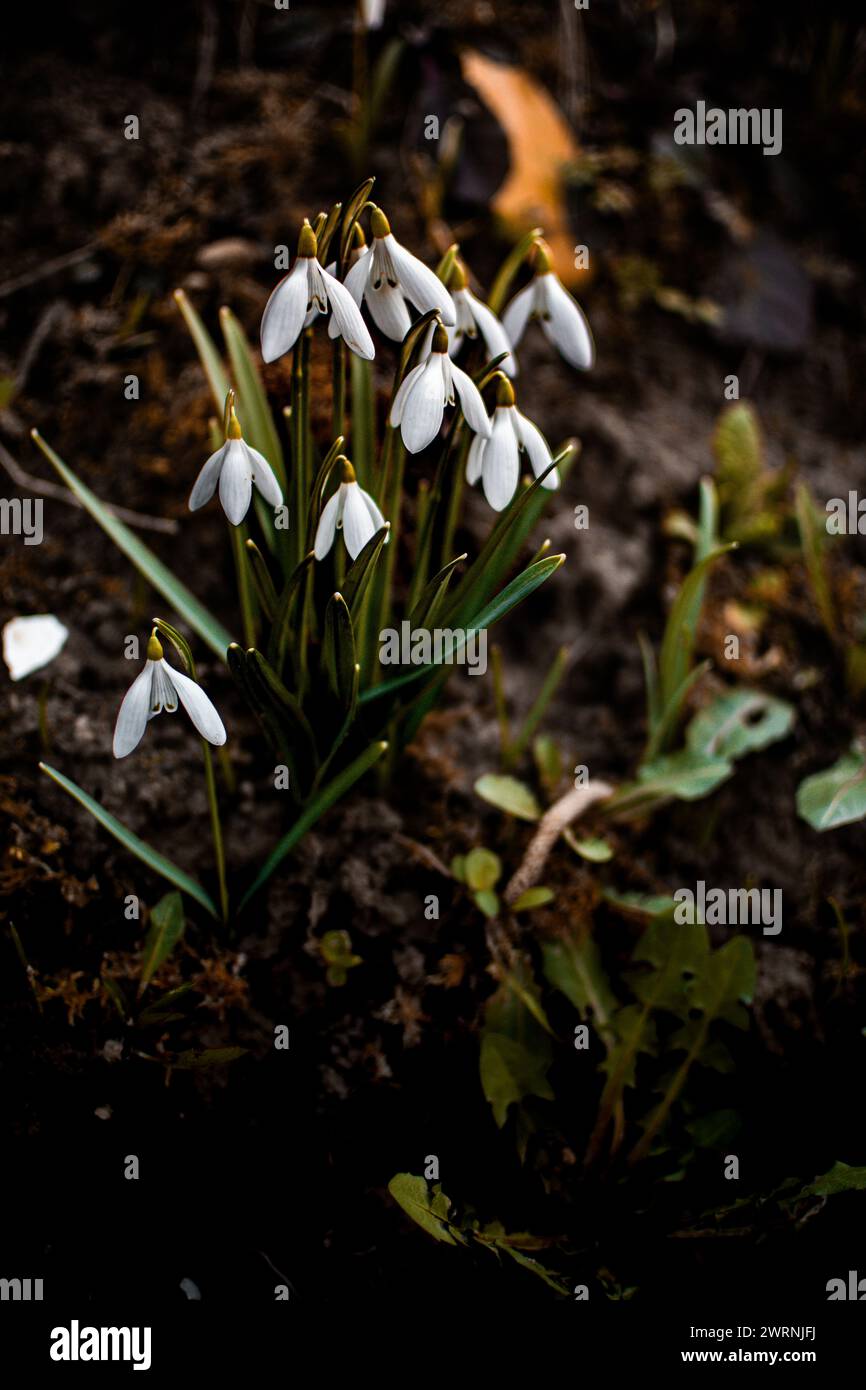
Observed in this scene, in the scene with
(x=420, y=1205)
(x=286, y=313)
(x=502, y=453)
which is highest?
(x=286, y=313)

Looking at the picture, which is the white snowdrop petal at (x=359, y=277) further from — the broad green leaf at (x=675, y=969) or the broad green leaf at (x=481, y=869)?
the broad green leaf at (x=675, y=969)

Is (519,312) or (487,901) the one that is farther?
(487,901)

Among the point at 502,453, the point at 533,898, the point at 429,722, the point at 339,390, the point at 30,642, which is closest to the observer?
the point at 502,453

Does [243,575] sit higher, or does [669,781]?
[243,575]

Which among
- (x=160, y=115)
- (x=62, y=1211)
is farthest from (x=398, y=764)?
(x=160, y=115)

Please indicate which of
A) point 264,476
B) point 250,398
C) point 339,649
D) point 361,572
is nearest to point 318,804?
point 339,649

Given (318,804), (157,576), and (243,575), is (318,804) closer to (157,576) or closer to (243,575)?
(243,575)

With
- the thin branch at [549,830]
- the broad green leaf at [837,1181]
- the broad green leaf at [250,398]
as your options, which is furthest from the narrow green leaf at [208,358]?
→ the broad green leaf at [837,1181]
